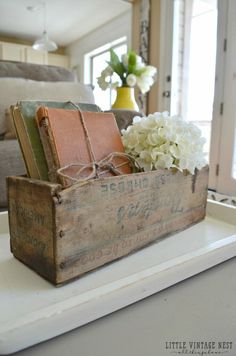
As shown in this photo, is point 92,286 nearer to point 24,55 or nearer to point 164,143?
point 164,143

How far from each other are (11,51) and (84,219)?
464 cm

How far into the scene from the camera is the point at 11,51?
168 inches

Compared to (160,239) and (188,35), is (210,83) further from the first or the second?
(160,239)

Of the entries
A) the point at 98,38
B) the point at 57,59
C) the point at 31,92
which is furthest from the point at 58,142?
the point at 57,59

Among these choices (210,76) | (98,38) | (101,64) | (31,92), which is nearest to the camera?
(31,92)

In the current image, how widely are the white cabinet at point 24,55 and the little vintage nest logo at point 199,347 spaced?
15.4 ft

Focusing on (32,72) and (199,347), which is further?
(32,72)

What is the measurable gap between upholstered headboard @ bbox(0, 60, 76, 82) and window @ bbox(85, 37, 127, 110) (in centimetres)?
190

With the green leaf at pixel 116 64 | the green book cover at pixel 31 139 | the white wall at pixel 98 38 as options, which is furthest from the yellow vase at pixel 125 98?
the white wall at pixel 98 38

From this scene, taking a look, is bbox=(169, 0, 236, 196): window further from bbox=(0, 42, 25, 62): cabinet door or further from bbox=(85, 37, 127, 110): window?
Answer: bbox=(0, 42, 25, 62): cabinet door

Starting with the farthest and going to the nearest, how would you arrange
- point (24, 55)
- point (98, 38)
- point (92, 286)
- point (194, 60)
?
point (24, 55) → point (98, 38) → point (194, 60) → point (92, 286)

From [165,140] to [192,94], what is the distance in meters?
2.30

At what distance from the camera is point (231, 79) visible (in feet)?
6.84

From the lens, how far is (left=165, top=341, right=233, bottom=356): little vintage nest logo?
431 mm
